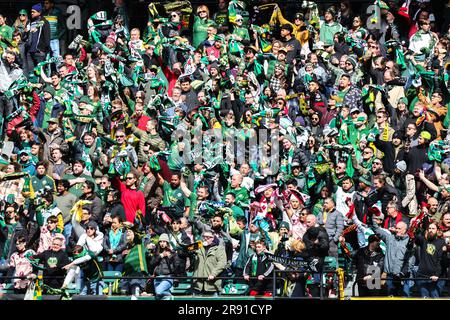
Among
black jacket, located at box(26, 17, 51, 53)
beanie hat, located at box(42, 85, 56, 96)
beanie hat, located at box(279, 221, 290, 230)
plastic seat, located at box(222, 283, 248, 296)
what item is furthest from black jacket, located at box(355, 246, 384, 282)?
black jacket, located at box(26, 17, 51, 53)

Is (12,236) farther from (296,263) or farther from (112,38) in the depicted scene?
(112,38)

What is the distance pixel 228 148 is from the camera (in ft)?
79.2

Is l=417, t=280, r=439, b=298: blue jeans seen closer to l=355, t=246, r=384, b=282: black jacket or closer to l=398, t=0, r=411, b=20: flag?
l=355, t=246, r=384, b=282: black jacket

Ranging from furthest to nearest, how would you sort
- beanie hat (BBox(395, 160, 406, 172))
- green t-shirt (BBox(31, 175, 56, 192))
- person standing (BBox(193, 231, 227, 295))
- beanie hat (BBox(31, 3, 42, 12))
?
beanie hat (BBox(31, 3, 42, 12))
green t-shirt (BBox(31, 175, 56, 192))
beanie hat (BBox(395, 160, 406, 172))
person standing (BBox(193, 231, 227, 295))

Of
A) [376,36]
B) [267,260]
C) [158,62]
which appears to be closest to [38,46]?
[158,62]

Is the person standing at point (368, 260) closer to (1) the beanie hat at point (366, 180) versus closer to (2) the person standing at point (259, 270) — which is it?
(2) the person standing at point (259, 270)

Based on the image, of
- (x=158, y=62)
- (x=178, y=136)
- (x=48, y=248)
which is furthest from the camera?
(x=158, y=62)

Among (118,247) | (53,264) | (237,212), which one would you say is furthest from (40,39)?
(53,264)

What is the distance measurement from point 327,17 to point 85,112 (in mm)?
4835

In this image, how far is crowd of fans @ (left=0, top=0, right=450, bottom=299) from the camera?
2156 centimetres

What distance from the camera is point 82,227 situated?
22.6m

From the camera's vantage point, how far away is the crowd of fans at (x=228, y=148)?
70.7ft
